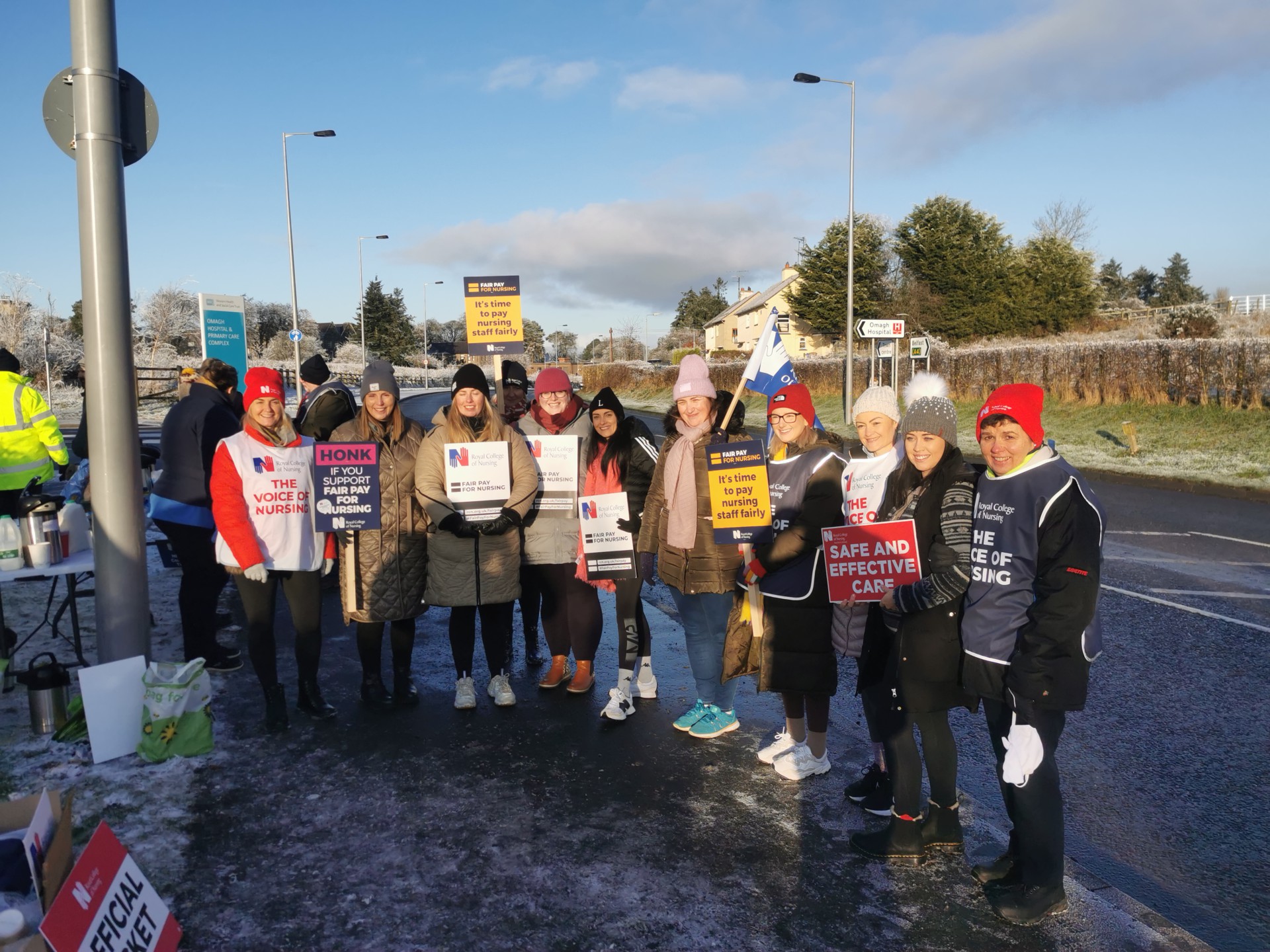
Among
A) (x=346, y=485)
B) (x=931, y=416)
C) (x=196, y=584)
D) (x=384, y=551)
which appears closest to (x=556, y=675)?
(x=384, y=551)

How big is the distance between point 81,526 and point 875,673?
4.98 m

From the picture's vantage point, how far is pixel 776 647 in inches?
163

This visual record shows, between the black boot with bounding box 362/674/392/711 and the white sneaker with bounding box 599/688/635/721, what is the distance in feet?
4.20

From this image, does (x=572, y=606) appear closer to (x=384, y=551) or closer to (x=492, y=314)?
(x=384, y=551)

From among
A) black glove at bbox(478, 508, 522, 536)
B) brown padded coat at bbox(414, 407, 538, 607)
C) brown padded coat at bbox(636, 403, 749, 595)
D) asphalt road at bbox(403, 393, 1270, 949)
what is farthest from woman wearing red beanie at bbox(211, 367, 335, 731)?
asphalt road at bbox(403, 393, 1270, 949)

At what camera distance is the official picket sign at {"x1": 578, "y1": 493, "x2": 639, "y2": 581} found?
17.2 ft

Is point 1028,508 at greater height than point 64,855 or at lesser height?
greater

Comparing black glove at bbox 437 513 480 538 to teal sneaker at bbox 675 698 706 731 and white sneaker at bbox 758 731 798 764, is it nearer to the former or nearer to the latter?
teal sneaker at bbox 675 698 706 731

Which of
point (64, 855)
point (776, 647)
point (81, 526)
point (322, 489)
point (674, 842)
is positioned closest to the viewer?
point (64, 855)

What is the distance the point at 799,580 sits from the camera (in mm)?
4055

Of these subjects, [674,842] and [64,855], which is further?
[674,842]

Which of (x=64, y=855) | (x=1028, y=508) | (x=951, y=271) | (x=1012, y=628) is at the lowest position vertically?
(x=64, y=855)

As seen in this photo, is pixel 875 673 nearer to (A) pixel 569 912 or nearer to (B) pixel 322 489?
(A) pixel 569 912

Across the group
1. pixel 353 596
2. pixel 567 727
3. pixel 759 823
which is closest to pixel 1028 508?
pixel 759 823
